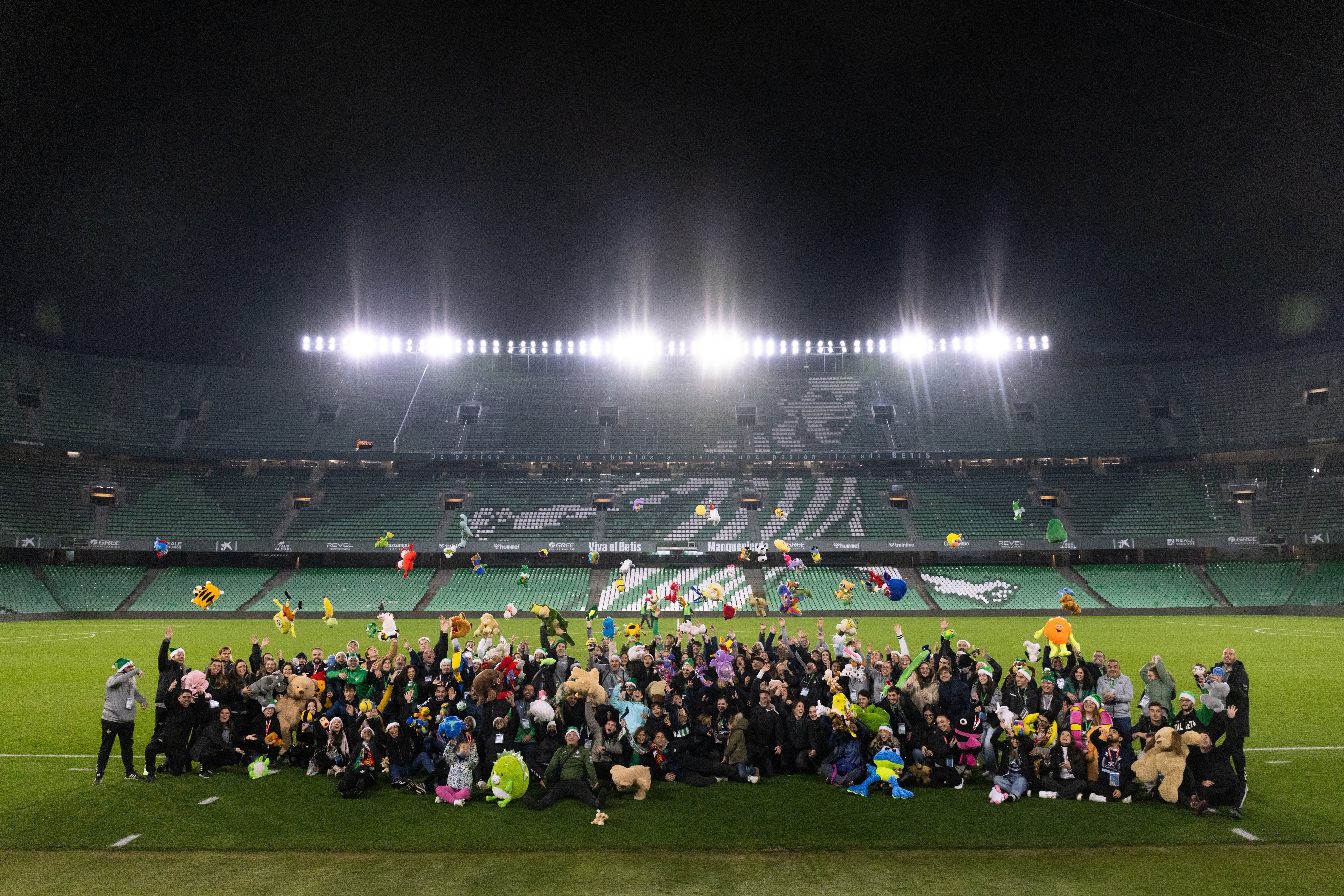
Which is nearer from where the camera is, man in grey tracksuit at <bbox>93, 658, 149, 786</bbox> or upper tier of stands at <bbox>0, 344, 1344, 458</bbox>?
man in grey tracksuit at <bbox>93, 658, 149, 786</bbox>

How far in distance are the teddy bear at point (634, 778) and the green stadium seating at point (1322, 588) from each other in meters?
49.0

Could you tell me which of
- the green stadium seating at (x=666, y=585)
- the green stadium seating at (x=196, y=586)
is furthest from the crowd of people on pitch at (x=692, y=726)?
the green stadium seating at (x=196, y=586)

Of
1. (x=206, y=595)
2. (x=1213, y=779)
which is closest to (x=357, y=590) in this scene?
(x=206, y=595)

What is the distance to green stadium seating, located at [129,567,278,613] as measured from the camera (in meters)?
47.3

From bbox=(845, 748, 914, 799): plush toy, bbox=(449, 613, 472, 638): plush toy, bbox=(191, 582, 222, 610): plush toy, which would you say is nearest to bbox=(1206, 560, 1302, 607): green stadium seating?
bbox=(845, 748, 914, 799): plush toy

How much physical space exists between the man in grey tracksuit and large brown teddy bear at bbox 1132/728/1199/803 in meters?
14.2

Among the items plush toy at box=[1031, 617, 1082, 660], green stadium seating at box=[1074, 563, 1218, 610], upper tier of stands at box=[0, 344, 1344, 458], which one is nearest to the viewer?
plush toy at box=[1031, 617, 1082, 660]

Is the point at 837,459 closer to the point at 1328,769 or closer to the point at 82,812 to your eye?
the point at 1328,769

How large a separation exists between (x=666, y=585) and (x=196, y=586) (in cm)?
2994

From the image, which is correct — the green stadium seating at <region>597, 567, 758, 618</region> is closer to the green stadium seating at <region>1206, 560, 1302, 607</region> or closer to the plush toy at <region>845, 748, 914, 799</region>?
the green stadium seating at <region>1206, 560, 1302, 607</region>

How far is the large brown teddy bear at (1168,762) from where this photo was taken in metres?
10.2

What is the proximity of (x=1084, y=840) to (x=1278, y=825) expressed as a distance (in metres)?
2.58

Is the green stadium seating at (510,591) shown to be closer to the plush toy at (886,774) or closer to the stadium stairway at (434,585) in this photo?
the stadium stairway at (434,585)

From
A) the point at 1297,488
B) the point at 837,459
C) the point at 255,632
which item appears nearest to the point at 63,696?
the point at 255,632
